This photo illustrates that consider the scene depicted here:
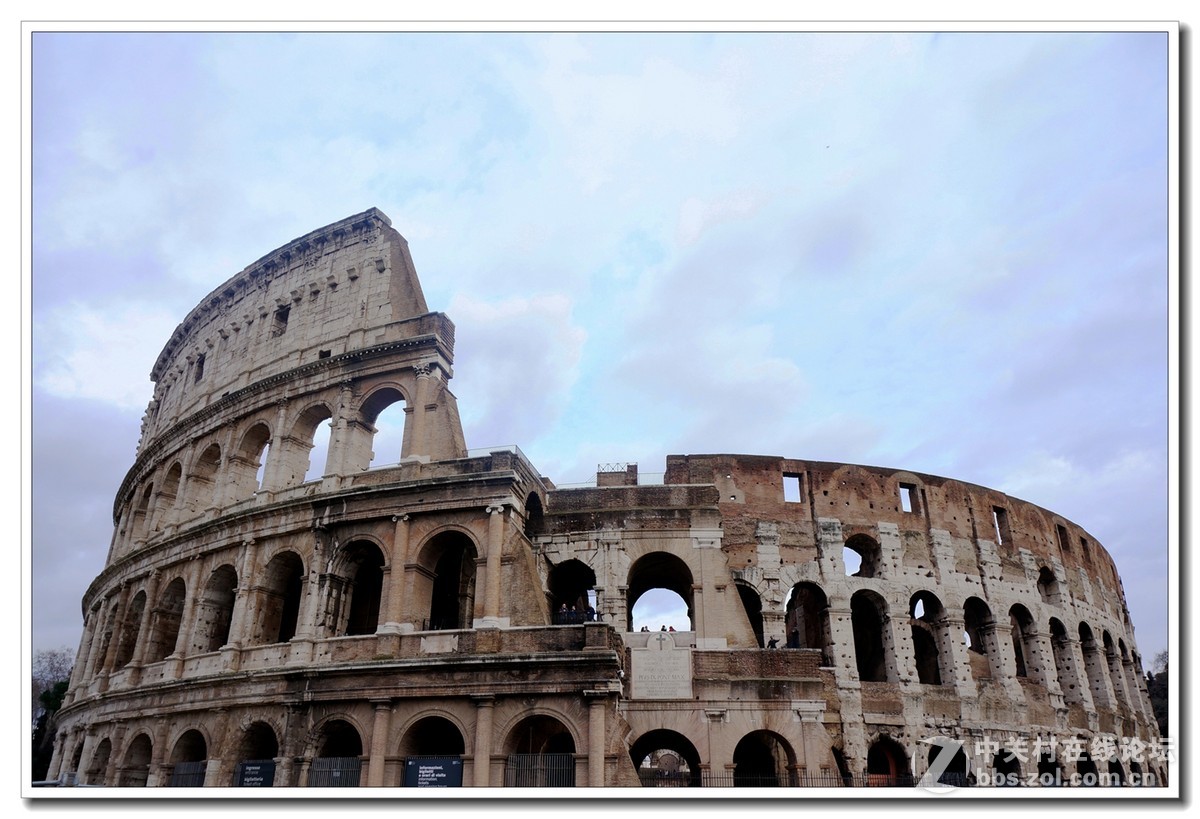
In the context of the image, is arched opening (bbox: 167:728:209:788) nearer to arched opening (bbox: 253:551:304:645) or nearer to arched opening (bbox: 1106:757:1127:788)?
arched opening (bbox: 253:551:304:645)

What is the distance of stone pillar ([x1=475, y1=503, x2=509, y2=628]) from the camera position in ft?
57.0

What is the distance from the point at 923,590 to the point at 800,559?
377 cm

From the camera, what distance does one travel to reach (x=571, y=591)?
76.9 feet

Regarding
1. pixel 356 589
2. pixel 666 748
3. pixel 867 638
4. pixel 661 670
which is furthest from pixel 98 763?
pixel 867 638

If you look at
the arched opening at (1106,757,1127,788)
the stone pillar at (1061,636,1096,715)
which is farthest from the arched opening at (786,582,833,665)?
the arched opening at (1106,757,1127,788)

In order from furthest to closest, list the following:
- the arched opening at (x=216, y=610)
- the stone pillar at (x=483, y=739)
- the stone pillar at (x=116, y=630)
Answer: the stone pillar at (x=116, y=630) < the arched opening at (x=216, y=610) < the stone pillar at (x=483, y=739)

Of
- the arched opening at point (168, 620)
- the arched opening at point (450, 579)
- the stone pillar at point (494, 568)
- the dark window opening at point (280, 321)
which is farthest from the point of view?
the dark window opening at point (280, 321)

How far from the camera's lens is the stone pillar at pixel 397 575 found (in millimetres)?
18094

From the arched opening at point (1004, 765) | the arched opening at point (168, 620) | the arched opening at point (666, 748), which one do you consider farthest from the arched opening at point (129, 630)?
the arched opening at point (1004, 765)

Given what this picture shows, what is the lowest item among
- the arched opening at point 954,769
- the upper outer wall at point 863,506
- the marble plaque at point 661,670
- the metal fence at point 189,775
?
the metal fence at point 189,775

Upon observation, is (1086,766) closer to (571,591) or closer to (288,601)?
(571,591)

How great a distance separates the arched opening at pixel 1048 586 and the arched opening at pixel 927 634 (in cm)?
466

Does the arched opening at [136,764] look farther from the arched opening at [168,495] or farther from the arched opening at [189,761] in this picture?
the arched opening at [168,495]
